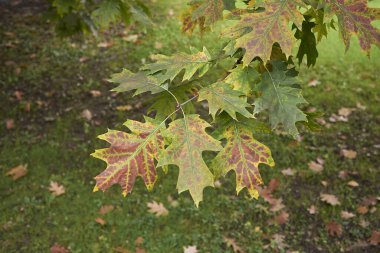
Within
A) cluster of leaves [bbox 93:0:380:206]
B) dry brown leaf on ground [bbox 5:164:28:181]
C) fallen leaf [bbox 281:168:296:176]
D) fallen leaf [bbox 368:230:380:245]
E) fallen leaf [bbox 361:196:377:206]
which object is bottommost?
fallen leaf [bbox 368:230:380:245]

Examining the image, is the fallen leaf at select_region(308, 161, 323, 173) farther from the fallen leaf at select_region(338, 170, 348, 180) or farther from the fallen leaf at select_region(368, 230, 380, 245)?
the fallen leaf at select_region(368, 230, 380, 245)

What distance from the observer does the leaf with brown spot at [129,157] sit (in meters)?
1.55

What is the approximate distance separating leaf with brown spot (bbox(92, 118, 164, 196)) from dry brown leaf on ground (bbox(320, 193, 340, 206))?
2910mm

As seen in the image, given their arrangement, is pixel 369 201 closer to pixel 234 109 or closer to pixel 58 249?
pixel 58 249

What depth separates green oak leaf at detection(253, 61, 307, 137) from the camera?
161 cm

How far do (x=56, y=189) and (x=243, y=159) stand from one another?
297 cm

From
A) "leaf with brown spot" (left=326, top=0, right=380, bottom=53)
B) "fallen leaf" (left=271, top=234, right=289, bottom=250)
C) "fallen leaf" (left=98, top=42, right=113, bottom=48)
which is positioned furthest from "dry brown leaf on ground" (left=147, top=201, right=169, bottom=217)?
"fallen leaf" (left=98, top=42, right=113, bottom=48)

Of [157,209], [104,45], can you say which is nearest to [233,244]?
[157,209]

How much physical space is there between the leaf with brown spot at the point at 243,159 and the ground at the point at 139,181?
146cm

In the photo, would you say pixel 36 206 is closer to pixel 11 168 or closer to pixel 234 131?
pixel 11 168

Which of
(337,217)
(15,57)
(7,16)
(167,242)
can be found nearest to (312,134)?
(337,217)

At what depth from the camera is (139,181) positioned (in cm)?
429

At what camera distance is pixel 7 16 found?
7047mm

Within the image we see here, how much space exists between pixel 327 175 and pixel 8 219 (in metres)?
3.05
